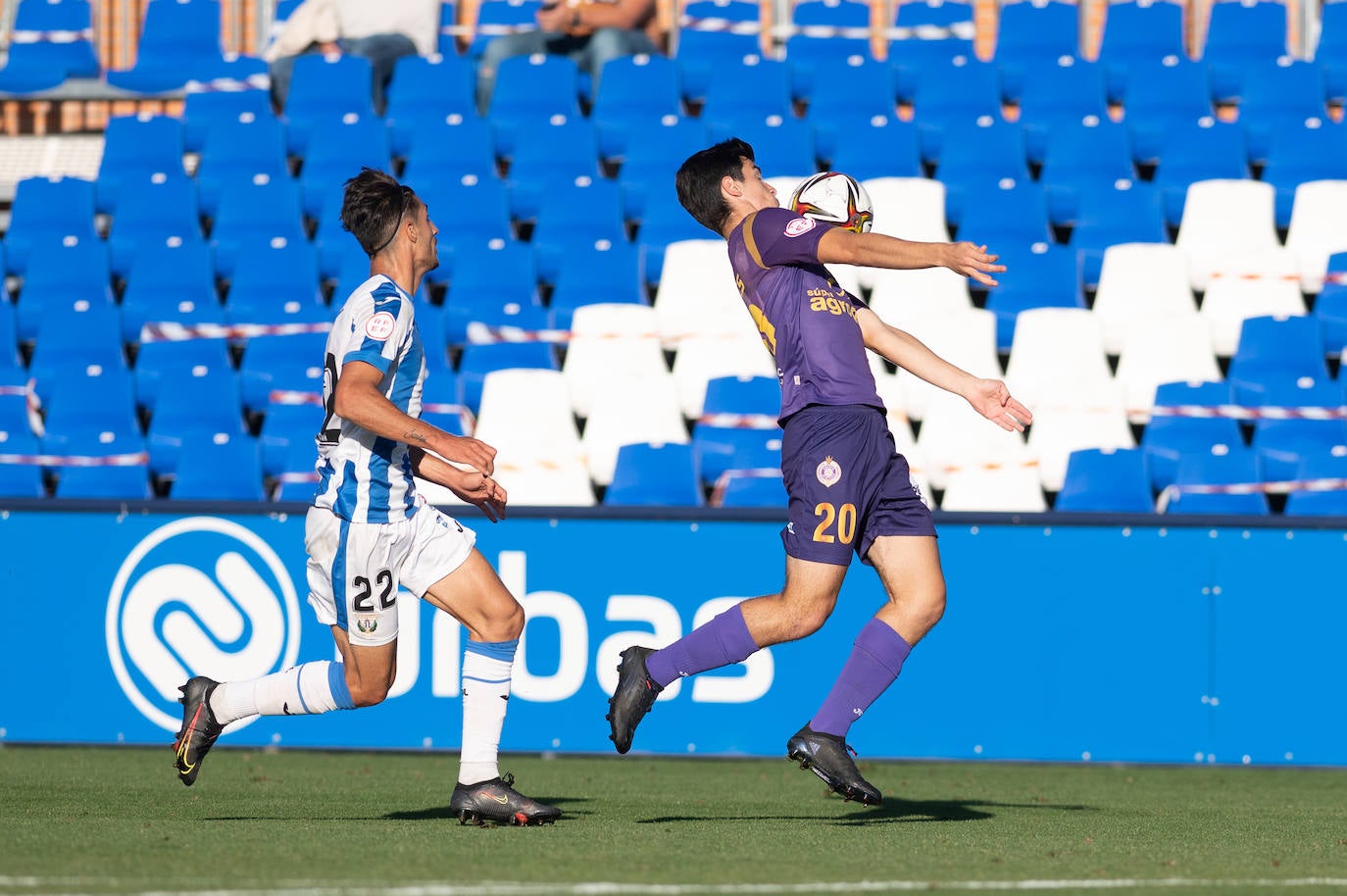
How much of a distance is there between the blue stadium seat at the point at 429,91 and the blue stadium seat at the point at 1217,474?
5832mm

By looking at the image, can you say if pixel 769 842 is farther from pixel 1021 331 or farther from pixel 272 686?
pixel 1021 331

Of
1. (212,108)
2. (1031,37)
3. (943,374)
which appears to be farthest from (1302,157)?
(212,108)

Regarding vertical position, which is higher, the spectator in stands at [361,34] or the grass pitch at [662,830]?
the spectator in stands at [361,34]

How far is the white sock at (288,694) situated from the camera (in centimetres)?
536

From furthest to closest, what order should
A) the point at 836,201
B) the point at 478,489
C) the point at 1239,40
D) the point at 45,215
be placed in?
the point at 1239,40, the point at 45,215, the point at 836,201, the point at 478,489

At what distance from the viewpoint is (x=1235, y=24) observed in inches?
517

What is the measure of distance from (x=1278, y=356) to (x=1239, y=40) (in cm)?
397

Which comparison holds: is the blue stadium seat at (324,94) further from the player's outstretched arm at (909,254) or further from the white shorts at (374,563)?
the player's outstretched arm at (909,254)

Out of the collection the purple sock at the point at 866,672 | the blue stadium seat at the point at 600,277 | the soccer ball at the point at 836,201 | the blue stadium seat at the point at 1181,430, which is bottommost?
the purple sock at the point at 866,672

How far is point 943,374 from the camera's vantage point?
17.9 feet

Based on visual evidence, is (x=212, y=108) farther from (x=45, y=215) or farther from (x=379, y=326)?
(x=379, y=326)

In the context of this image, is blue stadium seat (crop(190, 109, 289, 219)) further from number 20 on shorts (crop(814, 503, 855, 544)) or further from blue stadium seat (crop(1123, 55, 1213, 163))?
number 20 on shorts (crop(814, 503, 855, 544))

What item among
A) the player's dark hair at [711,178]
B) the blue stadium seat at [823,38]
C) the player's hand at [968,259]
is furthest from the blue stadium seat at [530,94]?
the player's hand at [968,259]

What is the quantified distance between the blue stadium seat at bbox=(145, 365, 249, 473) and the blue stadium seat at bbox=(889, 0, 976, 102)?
548 centimetres
